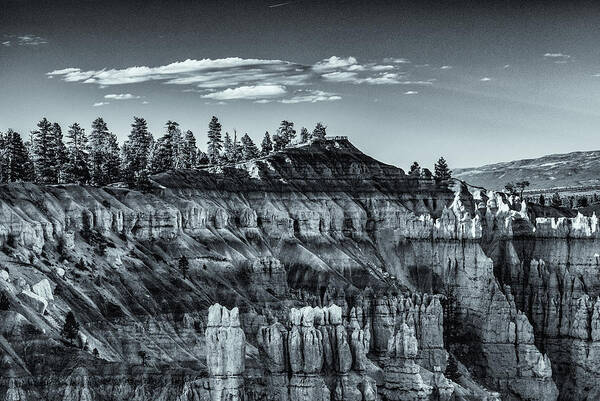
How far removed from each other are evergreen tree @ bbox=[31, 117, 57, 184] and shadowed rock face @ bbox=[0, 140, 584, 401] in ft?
58.7

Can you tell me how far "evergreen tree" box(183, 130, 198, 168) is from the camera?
574 feet

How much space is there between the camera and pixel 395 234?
15925cm

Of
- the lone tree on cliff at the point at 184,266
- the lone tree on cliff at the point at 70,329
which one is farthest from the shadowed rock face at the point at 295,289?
the lone tree on cliff at the point at 184,266

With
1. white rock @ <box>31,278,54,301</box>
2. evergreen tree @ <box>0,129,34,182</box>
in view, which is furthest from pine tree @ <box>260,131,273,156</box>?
white rock @ <box>31,278,54,301</box>

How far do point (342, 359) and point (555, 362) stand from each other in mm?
58596

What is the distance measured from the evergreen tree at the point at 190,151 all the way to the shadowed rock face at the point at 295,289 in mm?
18049

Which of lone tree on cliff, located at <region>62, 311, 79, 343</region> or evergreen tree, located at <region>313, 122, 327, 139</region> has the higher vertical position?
evergreen tree, located at <region>313, 122, 327, 139</region>

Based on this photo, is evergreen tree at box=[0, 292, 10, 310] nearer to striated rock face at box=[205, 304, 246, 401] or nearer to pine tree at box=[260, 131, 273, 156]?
striated rock face at box=[205, 304, 246, 401]

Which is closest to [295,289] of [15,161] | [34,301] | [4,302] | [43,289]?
[15,161]

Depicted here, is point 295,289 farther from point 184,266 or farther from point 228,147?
point 228,147

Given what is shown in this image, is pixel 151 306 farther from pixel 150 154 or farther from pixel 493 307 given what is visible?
pixel 150 154

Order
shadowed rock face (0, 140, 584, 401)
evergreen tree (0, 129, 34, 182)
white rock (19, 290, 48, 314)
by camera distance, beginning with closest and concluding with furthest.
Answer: shadowed rock face (0, 140, 584, 401) → white rock (19, 290, 48, 314) → evergreen tree (0, 129, 34, 182)

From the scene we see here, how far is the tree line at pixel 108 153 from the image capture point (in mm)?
151875

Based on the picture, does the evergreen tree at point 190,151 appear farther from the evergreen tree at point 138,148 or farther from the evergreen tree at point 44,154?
the evergreen tree at point 44,154
